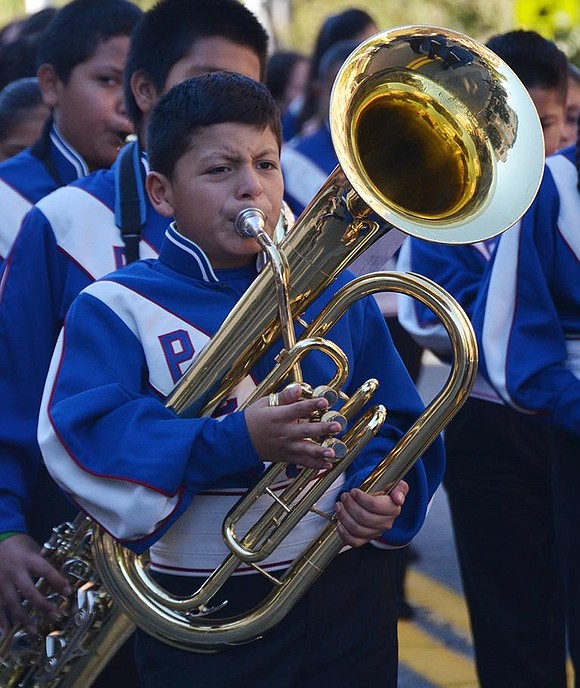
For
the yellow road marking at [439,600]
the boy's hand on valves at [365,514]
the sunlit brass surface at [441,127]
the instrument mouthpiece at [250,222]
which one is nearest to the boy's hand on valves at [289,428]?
the boy's hand on valves at [365,514]

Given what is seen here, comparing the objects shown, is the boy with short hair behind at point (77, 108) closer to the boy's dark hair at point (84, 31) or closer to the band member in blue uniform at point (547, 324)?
the boy's dark hair at point (84, 31)

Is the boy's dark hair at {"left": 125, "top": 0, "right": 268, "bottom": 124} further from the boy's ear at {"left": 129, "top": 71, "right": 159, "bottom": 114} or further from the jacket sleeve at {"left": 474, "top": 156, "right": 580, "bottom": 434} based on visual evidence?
the jacket sleeve at {"left": 474, "top": 156, "right": 580, "bottom": 434}

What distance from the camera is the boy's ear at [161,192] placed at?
2.55 m

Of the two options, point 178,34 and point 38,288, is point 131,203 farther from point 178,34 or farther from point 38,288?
point 178,34

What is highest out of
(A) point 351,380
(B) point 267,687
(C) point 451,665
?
(A) point 351,380

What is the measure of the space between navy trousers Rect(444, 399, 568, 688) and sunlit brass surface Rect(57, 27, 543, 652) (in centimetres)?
127

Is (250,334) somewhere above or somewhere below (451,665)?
above

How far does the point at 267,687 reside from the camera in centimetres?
244

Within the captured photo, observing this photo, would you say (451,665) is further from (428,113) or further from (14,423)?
(428,113)

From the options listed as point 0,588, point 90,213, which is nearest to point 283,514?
point 0,588

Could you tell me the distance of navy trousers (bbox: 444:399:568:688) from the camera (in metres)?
3.66

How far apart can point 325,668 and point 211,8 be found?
4.76ft

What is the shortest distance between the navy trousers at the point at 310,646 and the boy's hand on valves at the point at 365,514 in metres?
0.15

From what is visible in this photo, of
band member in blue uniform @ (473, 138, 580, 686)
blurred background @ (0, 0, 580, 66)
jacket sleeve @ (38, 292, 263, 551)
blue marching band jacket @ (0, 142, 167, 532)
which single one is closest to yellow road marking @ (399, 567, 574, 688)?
band member in blue uniform @ (473, 138, 580, 686)
